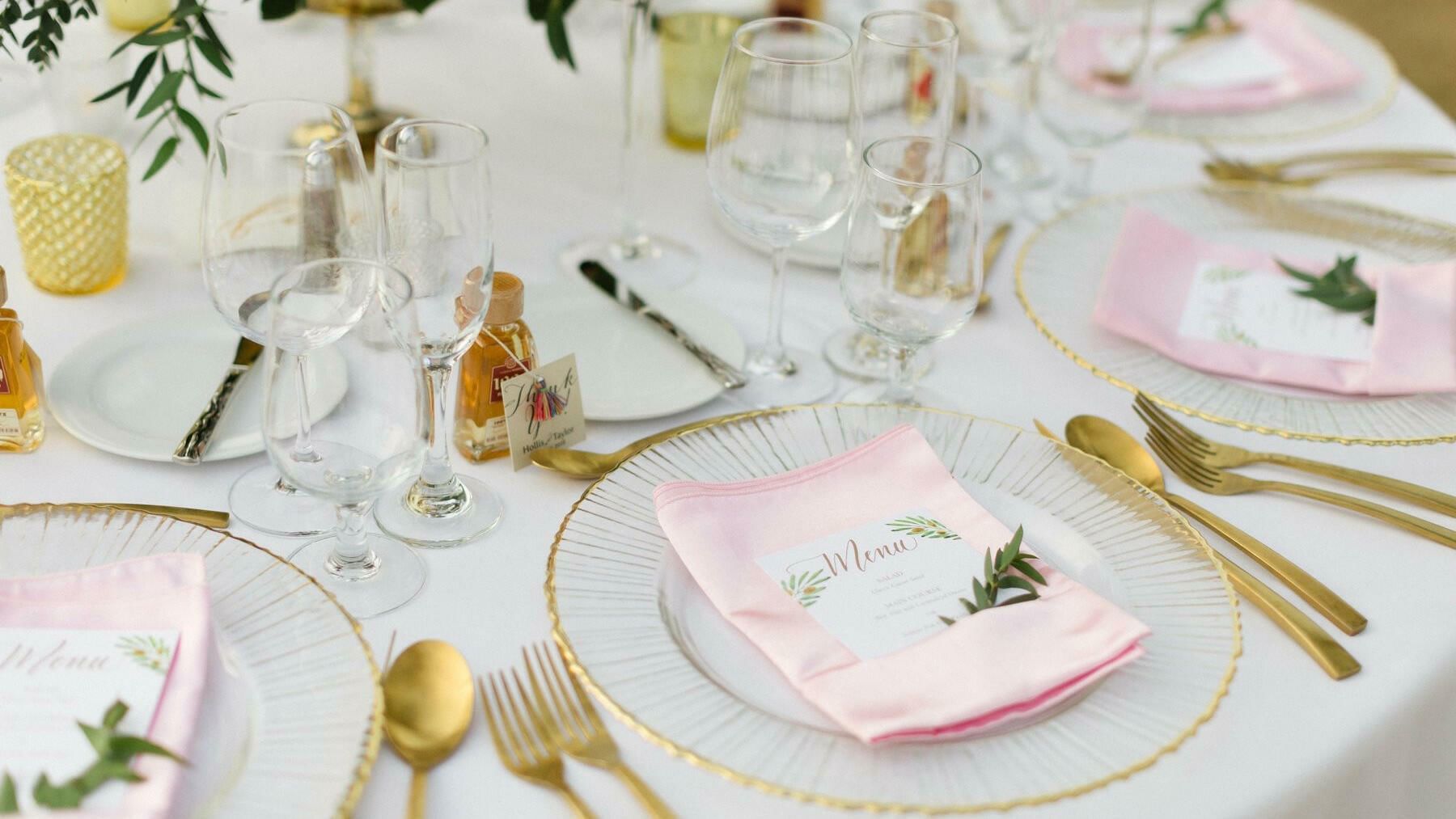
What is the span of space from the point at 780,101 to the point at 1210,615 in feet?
1.79

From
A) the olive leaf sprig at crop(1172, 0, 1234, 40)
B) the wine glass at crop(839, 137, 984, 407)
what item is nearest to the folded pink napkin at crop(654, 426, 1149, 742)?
the wine glass at crop(839, 137, 984, 407)

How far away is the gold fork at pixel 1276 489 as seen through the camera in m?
1.09

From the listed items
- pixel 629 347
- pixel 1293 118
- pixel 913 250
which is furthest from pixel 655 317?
pixel 1293 118

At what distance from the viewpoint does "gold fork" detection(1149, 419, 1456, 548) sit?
3.59 feet

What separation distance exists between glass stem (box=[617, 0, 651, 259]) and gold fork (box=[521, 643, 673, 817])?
0.69 metres

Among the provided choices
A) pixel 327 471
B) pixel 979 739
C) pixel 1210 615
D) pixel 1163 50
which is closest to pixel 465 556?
pixel 327 471

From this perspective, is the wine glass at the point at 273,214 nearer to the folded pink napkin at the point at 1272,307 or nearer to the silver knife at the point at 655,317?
the silver knife at the point at 655,317

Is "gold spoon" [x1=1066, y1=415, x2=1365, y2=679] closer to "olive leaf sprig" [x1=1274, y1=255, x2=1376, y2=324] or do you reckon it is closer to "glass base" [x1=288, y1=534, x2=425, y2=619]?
"olive leaf sprig" [x1=1274, y1=255, x2=1376, y2=324]

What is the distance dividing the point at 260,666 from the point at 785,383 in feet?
1.93

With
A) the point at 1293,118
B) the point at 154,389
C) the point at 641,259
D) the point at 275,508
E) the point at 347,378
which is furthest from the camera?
the point at 1293,118

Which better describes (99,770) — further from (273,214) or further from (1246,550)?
(1246,550)

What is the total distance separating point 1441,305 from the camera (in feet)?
4.37

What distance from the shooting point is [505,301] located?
109cm

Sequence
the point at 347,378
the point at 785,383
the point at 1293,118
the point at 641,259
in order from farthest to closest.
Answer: the point at 1293,118
the point at 641,259
the point at 785,383
the point at 347,378
